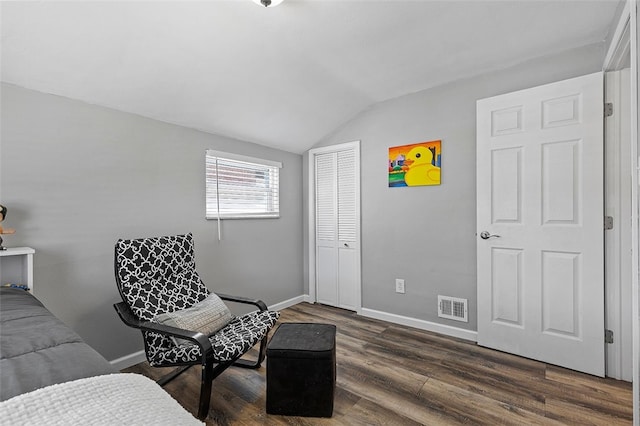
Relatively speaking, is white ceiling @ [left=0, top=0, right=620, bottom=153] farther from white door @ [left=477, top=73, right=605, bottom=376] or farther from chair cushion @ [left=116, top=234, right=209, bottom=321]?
chair cushion @ [left=116, top=234, right=209, bottom=321]

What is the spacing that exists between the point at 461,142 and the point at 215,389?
2869 millimetres

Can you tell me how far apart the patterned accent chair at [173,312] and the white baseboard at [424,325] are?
150 cm

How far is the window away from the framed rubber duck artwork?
4.56 feet

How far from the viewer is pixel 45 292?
1981mm

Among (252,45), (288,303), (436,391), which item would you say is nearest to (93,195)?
(252,45)

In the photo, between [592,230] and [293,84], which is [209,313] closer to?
[293,84]

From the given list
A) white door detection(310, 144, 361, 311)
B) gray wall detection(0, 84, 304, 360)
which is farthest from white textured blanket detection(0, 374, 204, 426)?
white door detection(310, 144, 361, 311)

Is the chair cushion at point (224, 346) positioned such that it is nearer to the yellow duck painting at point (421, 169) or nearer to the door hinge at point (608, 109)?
the yellow duck painting at point (421, 169)

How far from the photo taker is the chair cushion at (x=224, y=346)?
1.76m

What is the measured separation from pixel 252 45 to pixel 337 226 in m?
2.22

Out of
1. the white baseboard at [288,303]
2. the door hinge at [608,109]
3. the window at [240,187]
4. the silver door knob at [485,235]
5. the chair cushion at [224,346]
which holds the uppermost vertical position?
the door hinge at [608,109]

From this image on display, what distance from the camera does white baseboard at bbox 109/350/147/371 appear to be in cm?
229

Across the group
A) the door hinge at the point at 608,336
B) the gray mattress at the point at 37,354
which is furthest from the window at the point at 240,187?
the door hinge at the point at 608,336

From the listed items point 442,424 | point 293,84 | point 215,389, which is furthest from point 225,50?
point 442,424
